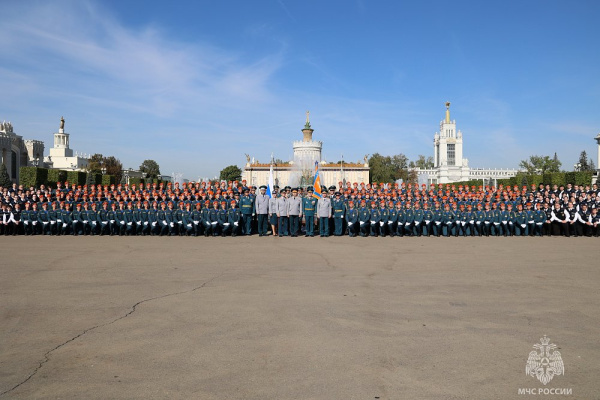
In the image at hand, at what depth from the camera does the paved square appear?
12.5 ft

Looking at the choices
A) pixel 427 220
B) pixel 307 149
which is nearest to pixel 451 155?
pixel 307 149

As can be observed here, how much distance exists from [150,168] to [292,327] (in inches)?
3110

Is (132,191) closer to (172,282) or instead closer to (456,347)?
(172,282)

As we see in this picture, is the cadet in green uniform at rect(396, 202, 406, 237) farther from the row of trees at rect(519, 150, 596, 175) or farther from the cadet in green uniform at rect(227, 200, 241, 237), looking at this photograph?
the row of trees at rect(519, 150, 596, 175)

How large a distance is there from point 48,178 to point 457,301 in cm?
4615

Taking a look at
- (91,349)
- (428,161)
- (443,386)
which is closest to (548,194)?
(443,386)

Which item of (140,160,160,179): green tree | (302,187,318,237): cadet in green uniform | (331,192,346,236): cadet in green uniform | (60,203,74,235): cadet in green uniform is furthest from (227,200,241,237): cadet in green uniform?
(140,160,160,179): green tree

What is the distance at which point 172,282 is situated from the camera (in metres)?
7.70

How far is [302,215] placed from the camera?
16.9 meters

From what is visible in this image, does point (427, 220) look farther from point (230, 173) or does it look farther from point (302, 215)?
point (230, 173)

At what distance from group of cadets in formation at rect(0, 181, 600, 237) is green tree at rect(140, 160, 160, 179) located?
63.2m

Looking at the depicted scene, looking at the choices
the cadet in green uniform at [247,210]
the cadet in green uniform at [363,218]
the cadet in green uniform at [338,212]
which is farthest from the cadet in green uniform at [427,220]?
the cadet in green uniform at [247,210]

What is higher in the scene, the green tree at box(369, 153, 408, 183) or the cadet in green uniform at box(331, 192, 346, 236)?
the green tree at box(369, 153, 408, 183)

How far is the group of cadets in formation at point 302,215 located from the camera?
53.6 ft
